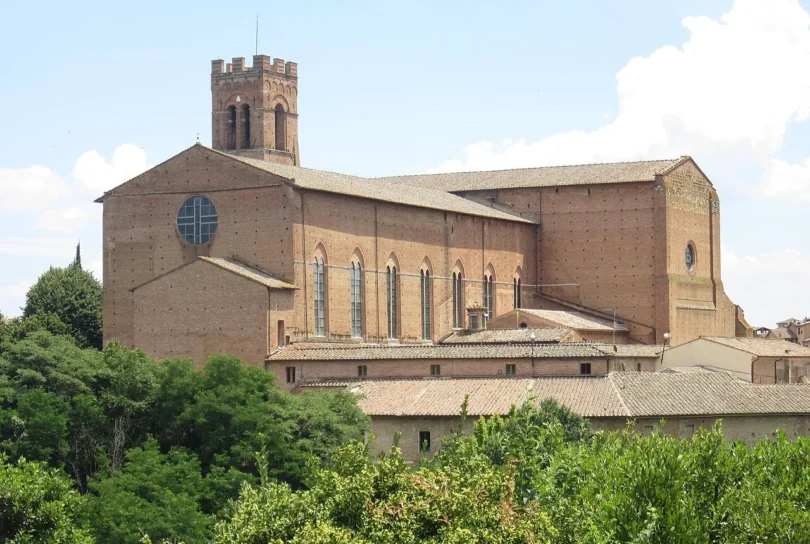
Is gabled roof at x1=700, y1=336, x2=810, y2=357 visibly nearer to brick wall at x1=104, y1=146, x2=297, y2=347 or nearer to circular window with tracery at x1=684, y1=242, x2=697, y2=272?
Result: circular window with tracery at x1=684, y1=242, x2=697, y2=272

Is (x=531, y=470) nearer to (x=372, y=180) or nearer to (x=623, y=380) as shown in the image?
(x=623, y=380)

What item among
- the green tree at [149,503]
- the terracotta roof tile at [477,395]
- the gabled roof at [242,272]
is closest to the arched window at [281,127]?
the gabled roof at [242,272]

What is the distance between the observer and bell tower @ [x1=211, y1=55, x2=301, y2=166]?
7812 centimetres

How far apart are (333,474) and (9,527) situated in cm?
1257

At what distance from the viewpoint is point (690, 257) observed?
7012 centimetres

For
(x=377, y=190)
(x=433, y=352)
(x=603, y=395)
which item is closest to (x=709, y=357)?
(x=433, y=352)

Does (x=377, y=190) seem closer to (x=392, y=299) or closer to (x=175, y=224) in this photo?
(x=392, y=299)

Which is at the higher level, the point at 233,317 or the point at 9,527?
the point at 233,317

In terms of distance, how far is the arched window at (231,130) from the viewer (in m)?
78.4

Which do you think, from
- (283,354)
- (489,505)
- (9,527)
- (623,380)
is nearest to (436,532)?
(489,505)

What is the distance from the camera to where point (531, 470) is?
31.5 metres

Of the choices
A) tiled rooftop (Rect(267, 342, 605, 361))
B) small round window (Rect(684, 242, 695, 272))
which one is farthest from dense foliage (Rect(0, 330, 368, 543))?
small round window (Rect(684, 242, 695, 272))

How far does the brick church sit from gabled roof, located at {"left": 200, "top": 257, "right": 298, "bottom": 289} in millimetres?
101

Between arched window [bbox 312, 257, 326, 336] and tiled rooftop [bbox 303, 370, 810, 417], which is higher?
arched window [bbox 312, 257, 326, 336]
